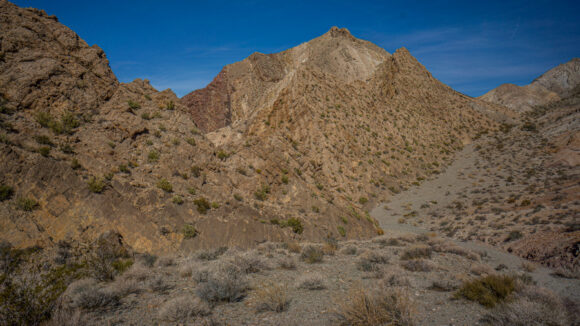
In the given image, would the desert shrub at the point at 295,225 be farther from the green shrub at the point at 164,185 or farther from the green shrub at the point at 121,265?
the green shrub at the point at 121,265

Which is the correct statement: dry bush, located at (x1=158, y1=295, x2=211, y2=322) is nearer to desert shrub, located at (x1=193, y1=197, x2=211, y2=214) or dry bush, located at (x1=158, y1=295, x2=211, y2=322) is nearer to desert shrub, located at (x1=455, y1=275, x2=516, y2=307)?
desert shrub, located at (x1=455, y1=275, x2=516, y2=307)

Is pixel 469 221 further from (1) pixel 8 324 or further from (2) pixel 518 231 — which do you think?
(1) pixel 8 324

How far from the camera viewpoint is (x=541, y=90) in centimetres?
9088

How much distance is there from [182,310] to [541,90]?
12726 centimetres

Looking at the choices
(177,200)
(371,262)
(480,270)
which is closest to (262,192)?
(177,200)

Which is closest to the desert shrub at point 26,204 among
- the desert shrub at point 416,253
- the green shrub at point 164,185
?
the green shrub at point 164,185

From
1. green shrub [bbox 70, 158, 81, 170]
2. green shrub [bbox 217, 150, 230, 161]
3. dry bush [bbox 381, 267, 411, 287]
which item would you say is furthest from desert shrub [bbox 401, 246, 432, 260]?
green shrub [bbox 70, 158, 81, 170]

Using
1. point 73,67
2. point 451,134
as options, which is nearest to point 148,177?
point 73,67

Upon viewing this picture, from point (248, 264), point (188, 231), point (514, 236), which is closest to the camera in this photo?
point (248, 264)

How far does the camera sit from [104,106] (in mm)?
14977

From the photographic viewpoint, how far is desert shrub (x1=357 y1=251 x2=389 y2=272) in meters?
8.55

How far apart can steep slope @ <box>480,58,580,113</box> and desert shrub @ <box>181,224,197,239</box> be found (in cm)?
9696

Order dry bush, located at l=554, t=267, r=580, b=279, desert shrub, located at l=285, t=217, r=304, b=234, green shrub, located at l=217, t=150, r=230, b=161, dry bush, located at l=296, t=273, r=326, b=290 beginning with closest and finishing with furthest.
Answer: dry bush, located at l=296, t=273, r=326, b=290 < dry bush, located at l=554, t=267, r=580, b=279 < desert shrub, located at l=285, t=217, r=304, b=234 < green shrub, located at l=217, t=150, r=230, b=161

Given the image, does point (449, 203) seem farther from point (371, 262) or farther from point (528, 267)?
point (371, 262)
